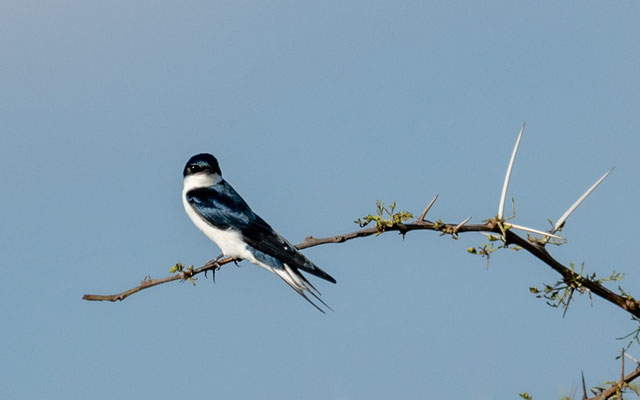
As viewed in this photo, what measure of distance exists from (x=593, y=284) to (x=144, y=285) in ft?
6.28

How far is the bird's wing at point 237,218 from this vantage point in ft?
20.1

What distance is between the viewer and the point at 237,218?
7160 mm

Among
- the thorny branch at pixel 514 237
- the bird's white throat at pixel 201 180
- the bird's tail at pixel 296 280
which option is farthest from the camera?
the bird's white throat at pixel 201 180

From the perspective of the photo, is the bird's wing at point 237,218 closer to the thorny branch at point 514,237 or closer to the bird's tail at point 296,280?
the bird's tail at point 296,280

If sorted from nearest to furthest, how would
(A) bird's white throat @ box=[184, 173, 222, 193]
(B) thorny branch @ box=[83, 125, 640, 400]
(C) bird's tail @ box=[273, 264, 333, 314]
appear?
(B) thorny branch @ box=[83, 125, 640, 400], (C) bird's tail @ box=[273, 264, 333, 314], (A) bird's white throat @ box=[184, 173, 222, 193]

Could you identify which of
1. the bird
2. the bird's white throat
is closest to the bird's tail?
the bird

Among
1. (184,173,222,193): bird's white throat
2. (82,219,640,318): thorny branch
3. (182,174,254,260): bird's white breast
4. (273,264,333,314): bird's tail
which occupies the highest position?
(184,173,222,193): bird's white throat

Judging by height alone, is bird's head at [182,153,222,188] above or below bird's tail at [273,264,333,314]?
above

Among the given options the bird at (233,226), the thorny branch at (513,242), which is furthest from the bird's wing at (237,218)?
the thorny branch at (513,242)

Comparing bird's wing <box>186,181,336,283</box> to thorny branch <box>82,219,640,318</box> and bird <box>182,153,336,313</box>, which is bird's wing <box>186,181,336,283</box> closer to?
bird <box>182,153,336,313</box>

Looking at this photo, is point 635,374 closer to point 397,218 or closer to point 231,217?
point 397,218

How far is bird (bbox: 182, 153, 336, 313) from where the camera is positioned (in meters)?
5.68


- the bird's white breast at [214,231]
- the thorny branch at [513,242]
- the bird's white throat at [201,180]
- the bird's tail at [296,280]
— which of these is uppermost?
the bird's white throat at [201,180]

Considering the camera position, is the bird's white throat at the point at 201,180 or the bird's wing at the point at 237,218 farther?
the bird's white throat at the point at 201,180
